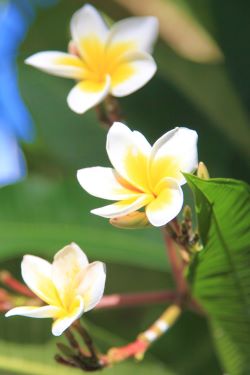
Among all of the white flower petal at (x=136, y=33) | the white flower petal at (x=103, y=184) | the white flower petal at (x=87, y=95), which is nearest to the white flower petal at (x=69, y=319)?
the white flower petal at (x=103, y=184)

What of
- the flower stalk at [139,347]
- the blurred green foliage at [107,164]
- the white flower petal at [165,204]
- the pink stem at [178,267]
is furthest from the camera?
the blurred green foliage at [107,164]

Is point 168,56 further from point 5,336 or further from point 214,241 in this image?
point 214,241

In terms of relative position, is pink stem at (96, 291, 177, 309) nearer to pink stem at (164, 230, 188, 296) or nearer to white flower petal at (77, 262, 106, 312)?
pink stem at (164, 230, 188, 296)

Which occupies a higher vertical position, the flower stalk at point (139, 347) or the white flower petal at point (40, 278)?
the white flower petal at point (40, 278)

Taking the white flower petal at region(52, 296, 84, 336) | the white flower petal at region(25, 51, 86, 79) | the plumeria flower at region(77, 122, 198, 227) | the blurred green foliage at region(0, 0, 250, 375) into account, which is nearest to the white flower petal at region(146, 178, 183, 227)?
the plumeria flower at region(77, 122, 198, 227)

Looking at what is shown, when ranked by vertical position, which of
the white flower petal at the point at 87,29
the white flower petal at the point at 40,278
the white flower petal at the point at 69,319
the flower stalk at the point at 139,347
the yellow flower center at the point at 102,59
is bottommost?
the flower stalk at the point at 139,347

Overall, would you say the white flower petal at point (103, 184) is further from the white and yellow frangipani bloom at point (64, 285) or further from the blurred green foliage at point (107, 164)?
the blurred green foliage at point (107, 164)
